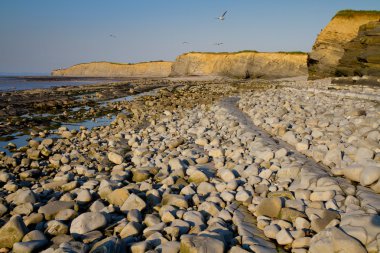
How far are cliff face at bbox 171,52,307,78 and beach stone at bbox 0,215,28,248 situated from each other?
5221 cm

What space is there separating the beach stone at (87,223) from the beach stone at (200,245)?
40.8 inches

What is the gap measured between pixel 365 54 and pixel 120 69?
268ft

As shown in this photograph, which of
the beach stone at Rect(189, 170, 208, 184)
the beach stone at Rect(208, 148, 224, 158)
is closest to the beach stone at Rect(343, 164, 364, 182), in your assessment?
the beach stone at Rect(189, 170, 208, 184)

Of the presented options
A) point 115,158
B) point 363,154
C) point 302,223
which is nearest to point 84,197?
point 115,158

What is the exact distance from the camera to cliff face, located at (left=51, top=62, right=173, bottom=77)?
8425 cm

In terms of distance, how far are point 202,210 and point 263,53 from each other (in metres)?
53.4

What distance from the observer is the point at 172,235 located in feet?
9.52

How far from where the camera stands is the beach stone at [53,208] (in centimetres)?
339

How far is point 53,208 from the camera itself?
3473mm

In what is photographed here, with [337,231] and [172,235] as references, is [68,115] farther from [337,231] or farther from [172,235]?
[337,231]

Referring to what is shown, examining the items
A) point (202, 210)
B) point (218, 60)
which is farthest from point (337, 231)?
point (218, 60)

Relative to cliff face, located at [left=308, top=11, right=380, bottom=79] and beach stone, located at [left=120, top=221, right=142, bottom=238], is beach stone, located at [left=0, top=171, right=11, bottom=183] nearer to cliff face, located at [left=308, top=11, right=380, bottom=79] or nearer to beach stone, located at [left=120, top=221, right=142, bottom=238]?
beach stone, located at [left=120, top=221, right=142, bottom=238]

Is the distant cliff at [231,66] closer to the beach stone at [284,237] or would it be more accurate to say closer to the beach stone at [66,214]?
the beach stone at [284,237]

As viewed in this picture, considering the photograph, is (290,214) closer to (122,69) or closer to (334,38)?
(334,38)
